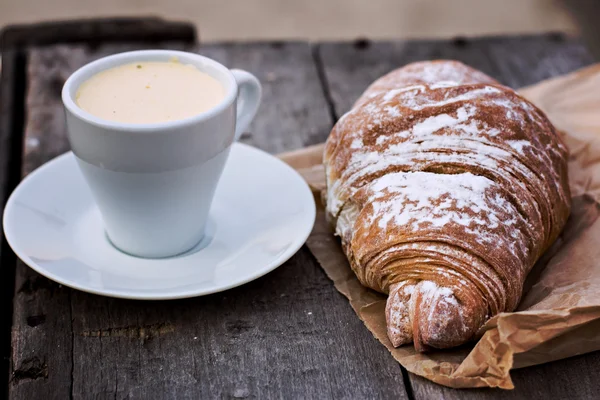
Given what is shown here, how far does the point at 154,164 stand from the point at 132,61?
21 cm

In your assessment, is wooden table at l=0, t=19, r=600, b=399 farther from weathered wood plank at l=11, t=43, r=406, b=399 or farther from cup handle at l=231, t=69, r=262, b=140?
cup handle at l=231, t=69, r=262, b=140

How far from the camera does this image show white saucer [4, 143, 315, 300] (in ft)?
3.30

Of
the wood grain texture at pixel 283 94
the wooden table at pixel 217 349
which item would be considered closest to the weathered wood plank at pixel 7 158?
the wooden table at pixel 217 349

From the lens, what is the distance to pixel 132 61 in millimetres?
1107

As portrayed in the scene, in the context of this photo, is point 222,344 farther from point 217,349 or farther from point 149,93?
point 149,93

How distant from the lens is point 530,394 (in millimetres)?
924

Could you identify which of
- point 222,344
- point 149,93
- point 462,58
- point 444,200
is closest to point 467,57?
point 462,58

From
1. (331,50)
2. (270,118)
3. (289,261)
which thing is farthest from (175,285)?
(331,50)

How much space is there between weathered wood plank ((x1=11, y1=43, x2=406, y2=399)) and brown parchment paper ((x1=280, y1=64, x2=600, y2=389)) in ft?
0.11

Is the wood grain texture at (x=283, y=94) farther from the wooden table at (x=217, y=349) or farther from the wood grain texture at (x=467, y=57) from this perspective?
the wooden table at (x=217, y=349)

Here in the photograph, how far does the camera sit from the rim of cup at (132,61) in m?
0.95

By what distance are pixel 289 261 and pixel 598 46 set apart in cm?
215

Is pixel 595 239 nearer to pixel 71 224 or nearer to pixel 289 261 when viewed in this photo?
pixel 289 261

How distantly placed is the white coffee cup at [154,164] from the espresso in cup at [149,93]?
0.01m
